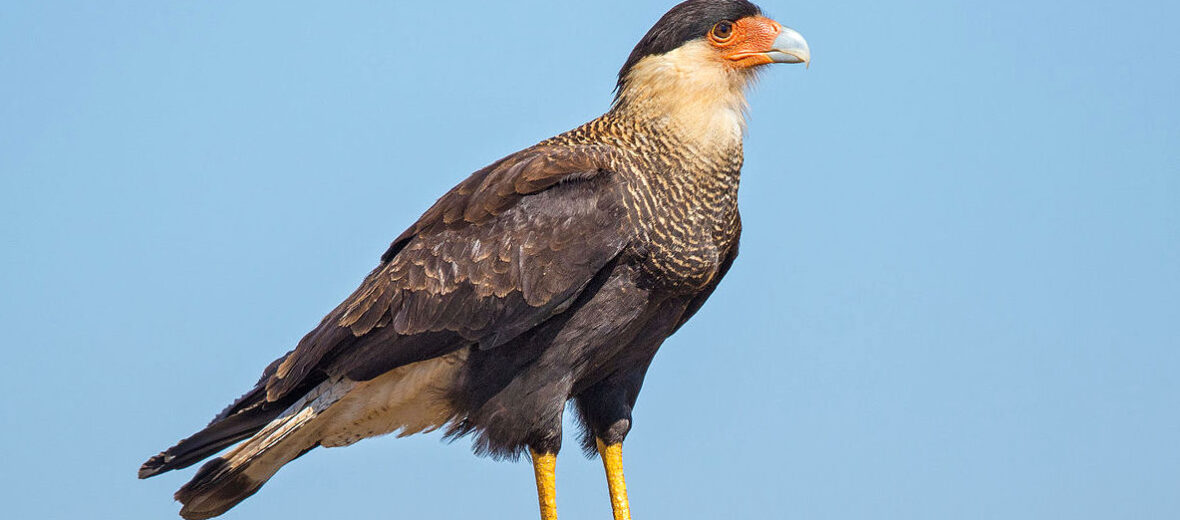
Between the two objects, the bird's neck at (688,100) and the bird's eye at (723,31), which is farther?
the bird's eye at (723,31)

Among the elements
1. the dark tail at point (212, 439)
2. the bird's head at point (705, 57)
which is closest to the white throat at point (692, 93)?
the bird's head at point (705, 57)

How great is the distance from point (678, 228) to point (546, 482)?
1.12 m

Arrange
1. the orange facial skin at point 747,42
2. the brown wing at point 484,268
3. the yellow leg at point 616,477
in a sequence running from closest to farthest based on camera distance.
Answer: the brown wing at point 484,268 < the orange facial skin at point 747,42 < the yellow leg at point 616,477

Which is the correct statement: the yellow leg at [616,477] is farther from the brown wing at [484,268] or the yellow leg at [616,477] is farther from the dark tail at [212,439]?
the dark tail at [212,439]

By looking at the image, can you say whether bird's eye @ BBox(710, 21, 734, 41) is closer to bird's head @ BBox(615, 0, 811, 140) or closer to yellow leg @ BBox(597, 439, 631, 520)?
bird's head @ BBox(615, 0, 811, 140)

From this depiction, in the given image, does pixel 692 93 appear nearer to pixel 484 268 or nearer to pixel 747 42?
pixel 747 42

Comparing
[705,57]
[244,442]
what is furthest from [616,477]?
[705,57]

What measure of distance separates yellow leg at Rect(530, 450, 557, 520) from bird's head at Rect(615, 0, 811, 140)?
136cm

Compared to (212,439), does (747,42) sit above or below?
above

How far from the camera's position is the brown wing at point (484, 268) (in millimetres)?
4859

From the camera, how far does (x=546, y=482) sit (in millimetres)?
5234

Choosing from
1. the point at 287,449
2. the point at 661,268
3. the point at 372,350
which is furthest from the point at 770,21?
the point at 287,449

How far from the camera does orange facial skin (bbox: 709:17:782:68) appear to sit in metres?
5.22

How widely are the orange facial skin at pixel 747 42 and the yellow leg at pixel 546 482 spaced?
5.45ft
